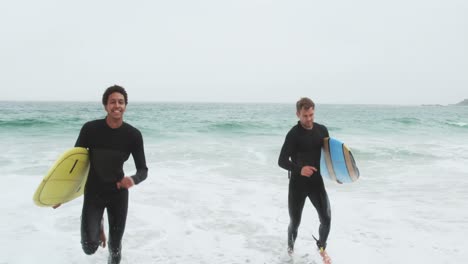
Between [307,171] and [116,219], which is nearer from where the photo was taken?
[116,219]

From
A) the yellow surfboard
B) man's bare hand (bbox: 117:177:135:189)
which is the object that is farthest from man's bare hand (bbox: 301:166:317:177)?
the yellow surfboard

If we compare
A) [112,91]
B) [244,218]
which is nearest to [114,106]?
[112,91]

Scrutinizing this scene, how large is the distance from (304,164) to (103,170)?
212 cm

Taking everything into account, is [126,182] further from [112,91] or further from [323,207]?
[323,207]

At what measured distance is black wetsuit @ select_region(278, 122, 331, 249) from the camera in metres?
4.14

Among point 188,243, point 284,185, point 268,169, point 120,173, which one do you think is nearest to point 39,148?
point 268,169

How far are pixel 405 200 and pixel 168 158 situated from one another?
8383 mm

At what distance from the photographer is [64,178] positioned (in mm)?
3641

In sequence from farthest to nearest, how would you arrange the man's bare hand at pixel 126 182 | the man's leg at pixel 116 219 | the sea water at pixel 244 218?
the sea water at pixel 244 218 < the man's leg at pixel 116 219 < the man's bare hand at pixel 126 182

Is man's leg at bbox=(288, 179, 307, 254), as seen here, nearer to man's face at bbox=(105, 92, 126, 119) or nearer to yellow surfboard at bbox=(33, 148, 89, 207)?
man's face at bbox=(105, 92, 126, 119)

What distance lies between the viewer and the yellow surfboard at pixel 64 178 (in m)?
3.44

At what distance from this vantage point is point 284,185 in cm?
927

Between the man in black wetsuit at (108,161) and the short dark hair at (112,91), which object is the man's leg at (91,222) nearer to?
the man in black wetsuit at (108,161)

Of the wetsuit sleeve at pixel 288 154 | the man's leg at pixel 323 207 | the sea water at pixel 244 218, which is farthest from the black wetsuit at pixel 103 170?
the man's leg at pixel 323 207
